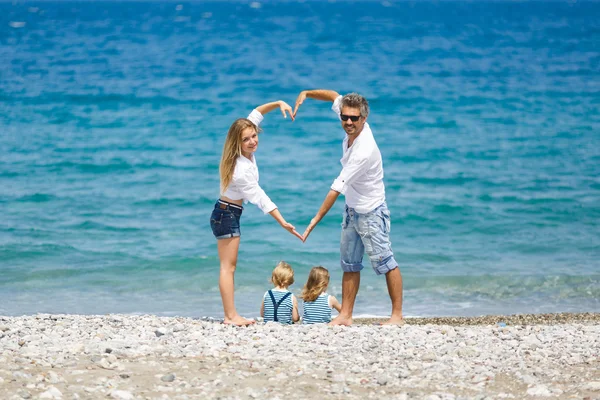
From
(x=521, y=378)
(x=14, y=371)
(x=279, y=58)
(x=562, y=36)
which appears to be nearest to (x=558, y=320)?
(x=521, y=378)

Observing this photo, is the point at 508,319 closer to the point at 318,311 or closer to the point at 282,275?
the point at 318,311

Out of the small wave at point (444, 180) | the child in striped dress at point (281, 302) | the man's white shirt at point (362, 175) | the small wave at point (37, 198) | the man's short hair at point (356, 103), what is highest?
the man's short hair at point (356, 103)

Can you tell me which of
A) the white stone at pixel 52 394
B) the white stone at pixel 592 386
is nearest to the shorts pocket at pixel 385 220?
the white stone at pixel 592 386

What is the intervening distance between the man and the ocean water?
2570mm

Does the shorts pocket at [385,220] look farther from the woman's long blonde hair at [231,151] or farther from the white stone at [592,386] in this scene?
the white stone at [592,386]

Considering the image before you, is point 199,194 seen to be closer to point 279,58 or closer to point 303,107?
point 303,107

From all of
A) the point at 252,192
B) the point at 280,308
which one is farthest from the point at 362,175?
the point at 280,308

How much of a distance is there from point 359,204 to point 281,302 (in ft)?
3.84

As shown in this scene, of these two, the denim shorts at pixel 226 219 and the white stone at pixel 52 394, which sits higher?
the denim shorts at pixel 226 219

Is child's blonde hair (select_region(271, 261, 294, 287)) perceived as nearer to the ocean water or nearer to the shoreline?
the shoreline

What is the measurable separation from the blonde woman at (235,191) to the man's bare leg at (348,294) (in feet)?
2.32

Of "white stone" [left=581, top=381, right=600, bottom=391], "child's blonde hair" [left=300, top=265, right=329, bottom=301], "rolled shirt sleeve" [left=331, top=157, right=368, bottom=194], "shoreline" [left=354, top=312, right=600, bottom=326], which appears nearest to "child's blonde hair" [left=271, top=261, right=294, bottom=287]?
"child's blonde hair" [left=300, top=265, right=329, bottom=301]

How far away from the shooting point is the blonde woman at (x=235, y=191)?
629 cm

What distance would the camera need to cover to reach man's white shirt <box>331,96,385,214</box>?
621 centimetres
